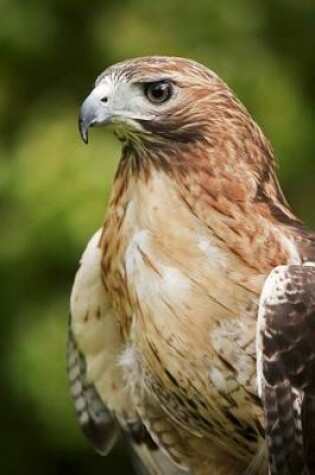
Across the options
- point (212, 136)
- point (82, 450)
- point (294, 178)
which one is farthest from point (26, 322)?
point (212, 136)

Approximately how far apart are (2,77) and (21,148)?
933mm

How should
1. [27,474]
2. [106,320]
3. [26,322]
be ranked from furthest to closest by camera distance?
[27,474]
[26,322]
[106,320]

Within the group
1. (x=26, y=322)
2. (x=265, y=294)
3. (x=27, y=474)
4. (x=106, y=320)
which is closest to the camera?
(x=265, y=294)

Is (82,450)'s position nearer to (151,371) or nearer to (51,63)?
(51,63)

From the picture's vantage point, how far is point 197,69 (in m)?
5.75

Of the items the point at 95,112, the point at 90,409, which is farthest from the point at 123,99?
the point at 90,409

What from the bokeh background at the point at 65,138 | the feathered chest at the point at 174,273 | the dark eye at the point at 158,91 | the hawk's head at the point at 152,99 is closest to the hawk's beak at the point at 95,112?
the hawk's head at the point at 152,99

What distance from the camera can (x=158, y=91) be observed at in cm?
565

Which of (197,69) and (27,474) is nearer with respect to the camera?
(197,69)

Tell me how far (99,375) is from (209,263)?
2.84 feet

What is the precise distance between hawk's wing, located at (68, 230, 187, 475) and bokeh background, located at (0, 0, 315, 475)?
1.64 m

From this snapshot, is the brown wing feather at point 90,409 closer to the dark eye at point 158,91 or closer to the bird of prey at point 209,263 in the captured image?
the bird of prey at point 209,263

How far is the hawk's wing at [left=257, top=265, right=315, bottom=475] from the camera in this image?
546cm

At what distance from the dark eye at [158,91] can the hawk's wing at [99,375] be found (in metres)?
0.58
